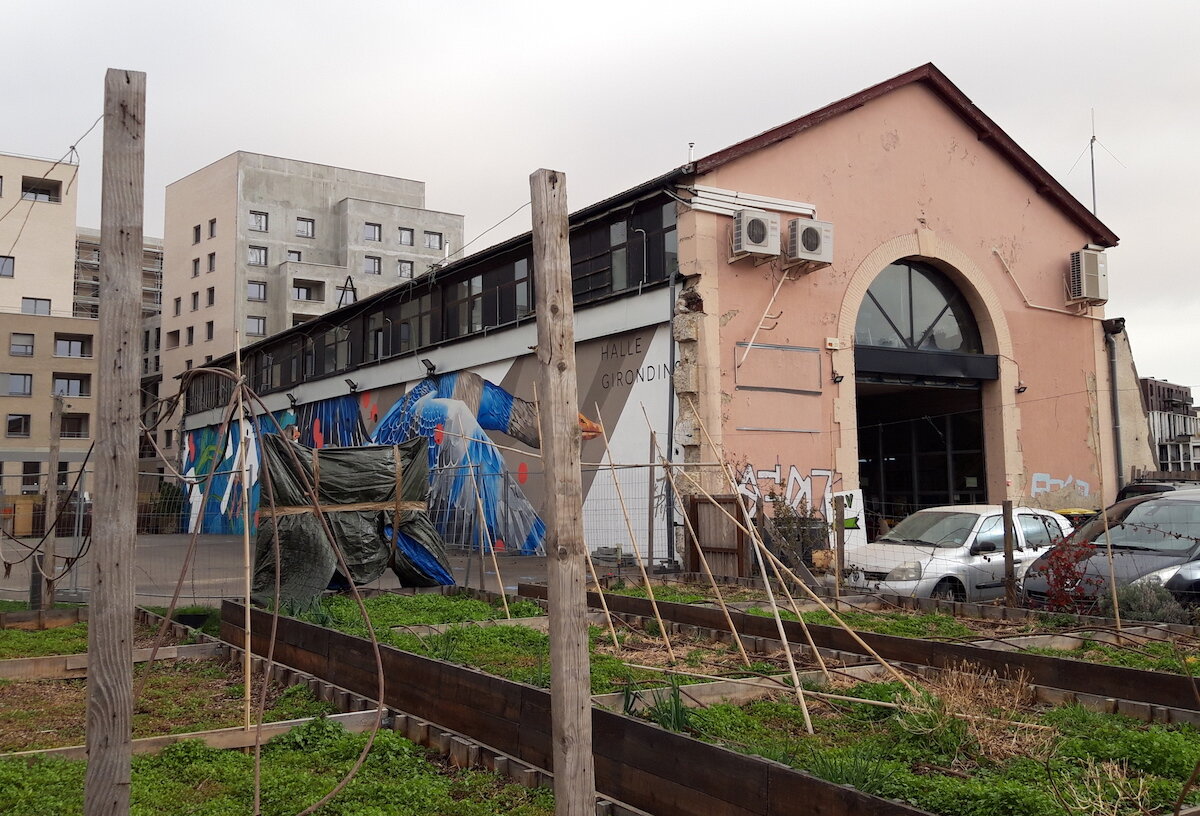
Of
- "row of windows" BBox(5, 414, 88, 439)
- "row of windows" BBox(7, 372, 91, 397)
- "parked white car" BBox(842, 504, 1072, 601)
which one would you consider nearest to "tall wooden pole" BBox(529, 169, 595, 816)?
"parked white car" BBox(842, 504, 1072, 601)

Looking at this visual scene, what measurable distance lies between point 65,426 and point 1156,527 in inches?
2360

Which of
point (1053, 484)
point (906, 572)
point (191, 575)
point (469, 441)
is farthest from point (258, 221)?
point (906, 572)

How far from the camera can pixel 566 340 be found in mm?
4082

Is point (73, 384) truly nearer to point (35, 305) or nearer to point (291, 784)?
point (35, 305)

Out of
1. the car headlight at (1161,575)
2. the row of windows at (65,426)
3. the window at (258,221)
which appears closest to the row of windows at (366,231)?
the window at (258,221)

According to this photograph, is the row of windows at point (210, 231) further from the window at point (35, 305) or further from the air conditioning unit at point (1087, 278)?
the air conditioning unit at point (1087, 278)

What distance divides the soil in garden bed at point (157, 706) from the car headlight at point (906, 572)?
835cm

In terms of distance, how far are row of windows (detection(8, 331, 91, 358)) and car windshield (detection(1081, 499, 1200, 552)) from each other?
57.5 metres

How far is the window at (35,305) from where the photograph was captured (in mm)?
58156

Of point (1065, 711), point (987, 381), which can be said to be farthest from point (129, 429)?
point (987, 381)

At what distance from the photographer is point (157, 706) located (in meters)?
7.78

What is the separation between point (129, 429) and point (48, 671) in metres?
6.40

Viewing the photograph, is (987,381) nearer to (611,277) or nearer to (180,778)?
(611,277)

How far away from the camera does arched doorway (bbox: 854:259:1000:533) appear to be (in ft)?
71.4
